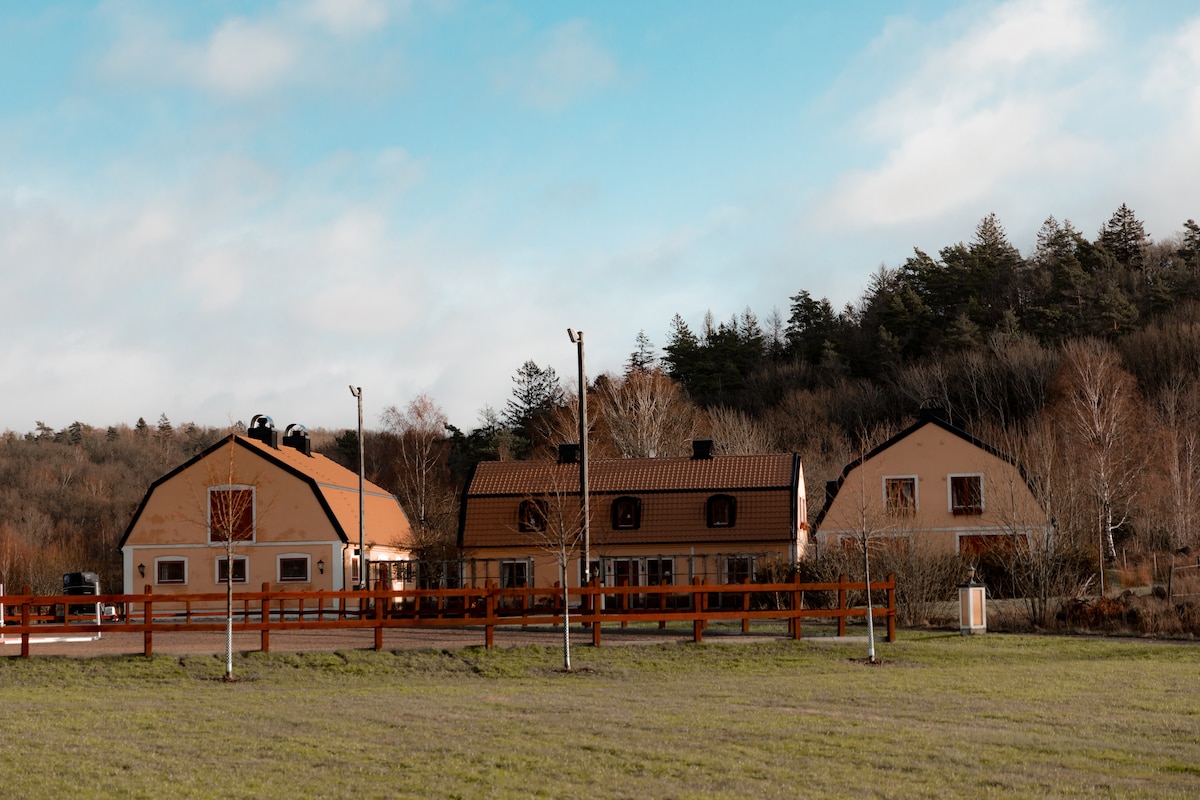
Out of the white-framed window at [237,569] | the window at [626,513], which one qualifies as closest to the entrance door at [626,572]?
the window at [626,513]

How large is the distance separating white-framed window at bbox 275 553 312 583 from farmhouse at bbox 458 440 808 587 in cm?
539

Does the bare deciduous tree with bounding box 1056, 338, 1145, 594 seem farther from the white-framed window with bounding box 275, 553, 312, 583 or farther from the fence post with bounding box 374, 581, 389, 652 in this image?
the white-framed window with bounding box 275, 553, 312, 583

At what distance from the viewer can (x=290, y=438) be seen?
50094 millimetres

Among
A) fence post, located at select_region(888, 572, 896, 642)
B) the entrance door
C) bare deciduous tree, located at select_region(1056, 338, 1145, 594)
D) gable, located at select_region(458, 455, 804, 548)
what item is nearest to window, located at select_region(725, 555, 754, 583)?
gable, located at select_region(458, 455, 804, 548)

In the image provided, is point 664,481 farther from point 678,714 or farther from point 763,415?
point 763,415

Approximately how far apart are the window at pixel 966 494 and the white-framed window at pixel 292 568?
22570 mm

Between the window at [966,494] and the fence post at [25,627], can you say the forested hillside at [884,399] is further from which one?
the fence post at [25,627]

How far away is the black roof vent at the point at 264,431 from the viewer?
46.9 meters

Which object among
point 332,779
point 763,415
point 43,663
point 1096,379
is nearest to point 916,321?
point 763,415

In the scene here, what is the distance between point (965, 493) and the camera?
144ft

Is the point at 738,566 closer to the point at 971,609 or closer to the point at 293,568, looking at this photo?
the point at 293,568

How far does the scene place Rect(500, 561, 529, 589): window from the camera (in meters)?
43.4

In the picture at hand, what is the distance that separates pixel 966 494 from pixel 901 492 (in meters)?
2.60

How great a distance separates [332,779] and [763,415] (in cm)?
7155
